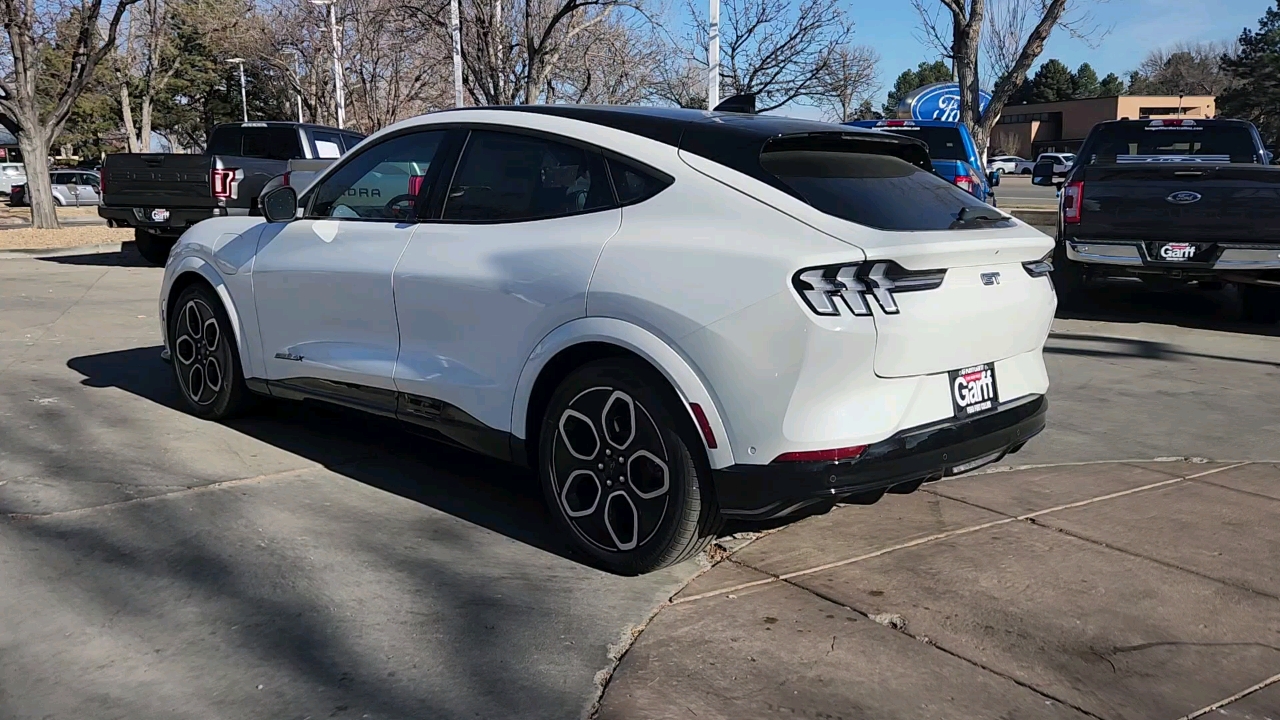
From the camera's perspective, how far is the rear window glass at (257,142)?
15.0 metres

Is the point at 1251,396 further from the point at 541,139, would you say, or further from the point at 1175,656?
the point at 541,139

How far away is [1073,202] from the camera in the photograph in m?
9.84

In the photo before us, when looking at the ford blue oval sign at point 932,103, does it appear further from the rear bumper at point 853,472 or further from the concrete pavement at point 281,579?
the rear bumper at point 853,472

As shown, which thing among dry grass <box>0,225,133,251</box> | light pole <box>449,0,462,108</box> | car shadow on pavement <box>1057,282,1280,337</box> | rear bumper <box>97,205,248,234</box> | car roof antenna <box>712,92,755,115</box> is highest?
light pole <box>449,0,462,108</box>

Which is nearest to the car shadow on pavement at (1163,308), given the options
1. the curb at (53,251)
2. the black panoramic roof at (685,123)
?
the black panoramic roof at (685,123)

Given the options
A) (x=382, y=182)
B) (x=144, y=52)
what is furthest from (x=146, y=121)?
(x=382, y=182)

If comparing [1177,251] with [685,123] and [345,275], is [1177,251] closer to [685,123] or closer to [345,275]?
[685,123]

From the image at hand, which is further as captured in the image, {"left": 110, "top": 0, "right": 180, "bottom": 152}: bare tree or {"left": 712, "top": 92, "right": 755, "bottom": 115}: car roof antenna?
{"left": 110, "top": 0, "right": 180, "bottom": 152}: bare tree

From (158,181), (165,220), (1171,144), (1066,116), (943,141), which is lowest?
(165,220)

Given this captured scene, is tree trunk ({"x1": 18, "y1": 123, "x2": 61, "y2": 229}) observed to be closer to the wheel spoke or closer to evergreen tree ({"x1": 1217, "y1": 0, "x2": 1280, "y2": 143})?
the wheel spoke

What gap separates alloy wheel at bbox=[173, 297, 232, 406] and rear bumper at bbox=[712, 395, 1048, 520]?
131 inches

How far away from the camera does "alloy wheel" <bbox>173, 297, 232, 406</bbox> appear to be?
5.91 meters

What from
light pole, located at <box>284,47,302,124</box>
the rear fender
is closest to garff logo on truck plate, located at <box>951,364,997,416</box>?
the rear fender

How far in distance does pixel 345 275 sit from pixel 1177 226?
23.7 ft
